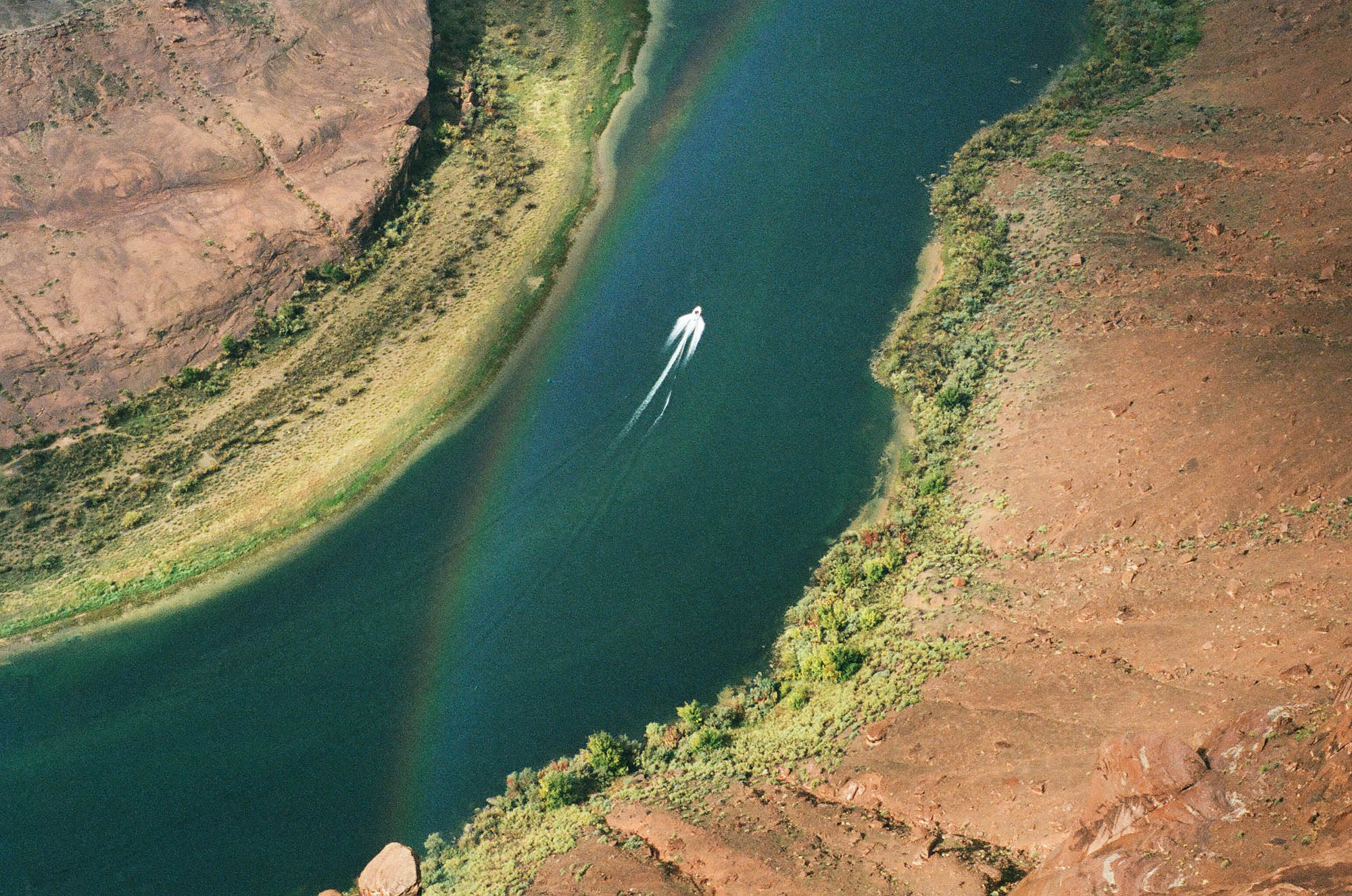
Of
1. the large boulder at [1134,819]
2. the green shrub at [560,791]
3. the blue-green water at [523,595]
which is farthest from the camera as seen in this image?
the blue-green water at [523,595]

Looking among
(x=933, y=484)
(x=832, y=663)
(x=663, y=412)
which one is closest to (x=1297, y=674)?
(x=832, y=663)

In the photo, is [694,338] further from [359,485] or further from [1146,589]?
[1146,589]

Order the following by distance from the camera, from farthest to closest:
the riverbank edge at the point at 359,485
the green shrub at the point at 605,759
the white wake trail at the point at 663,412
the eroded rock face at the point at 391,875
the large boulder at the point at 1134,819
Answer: the white wake trail at the point at 663,412 < the riverbank edge at the point at 359,485 < the green shrub at the point at 605,759 < the eroded rock face at the point at 391,875 < the large boulder at the point at 1134,819

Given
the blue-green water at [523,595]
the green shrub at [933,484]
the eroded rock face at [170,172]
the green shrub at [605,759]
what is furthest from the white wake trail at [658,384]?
the eroded rock face at [170,172]

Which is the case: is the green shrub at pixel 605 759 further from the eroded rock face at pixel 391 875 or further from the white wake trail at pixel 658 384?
the white wake trail at pixel 658 384

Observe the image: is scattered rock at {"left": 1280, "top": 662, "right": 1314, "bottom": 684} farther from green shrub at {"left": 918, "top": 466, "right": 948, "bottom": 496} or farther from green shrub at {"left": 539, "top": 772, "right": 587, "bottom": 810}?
green shrub at {"left": 539, "top": 772, "right": 587, "bottom": 810}
